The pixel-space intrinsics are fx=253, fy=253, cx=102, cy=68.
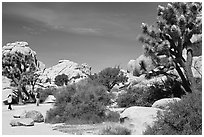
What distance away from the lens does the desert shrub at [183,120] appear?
580cm

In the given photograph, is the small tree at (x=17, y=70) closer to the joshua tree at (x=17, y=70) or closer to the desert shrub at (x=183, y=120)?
the joshua tree at (x=17, y=70)

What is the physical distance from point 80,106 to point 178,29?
252 inches

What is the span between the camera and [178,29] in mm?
13148

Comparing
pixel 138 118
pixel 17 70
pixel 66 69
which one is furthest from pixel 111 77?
pixel 66 69

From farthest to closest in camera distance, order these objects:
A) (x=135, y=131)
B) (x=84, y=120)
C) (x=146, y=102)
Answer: (x=146, y=102) → (x=84, y=120) → (x=135, y=131)

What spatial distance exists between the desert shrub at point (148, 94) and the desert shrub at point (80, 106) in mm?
3775

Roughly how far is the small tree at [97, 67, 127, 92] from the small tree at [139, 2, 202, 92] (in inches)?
755

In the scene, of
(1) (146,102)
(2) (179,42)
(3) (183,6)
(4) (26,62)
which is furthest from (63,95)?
(4) (26,62)

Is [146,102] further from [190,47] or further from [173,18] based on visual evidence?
[173,18]

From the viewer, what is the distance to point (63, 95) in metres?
13.0

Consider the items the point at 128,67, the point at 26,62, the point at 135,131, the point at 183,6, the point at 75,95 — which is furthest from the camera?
the point at 26,62

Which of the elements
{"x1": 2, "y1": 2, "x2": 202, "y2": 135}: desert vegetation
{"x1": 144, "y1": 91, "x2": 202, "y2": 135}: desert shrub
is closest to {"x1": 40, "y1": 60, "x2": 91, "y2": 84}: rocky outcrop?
{"x1": 2, "y1": 2, "x2": 202, "y2": 135}: desert vegetation

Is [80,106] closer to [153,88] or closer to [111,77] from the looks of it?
[153,88]

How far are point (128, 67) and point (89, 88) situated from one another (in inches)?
693
